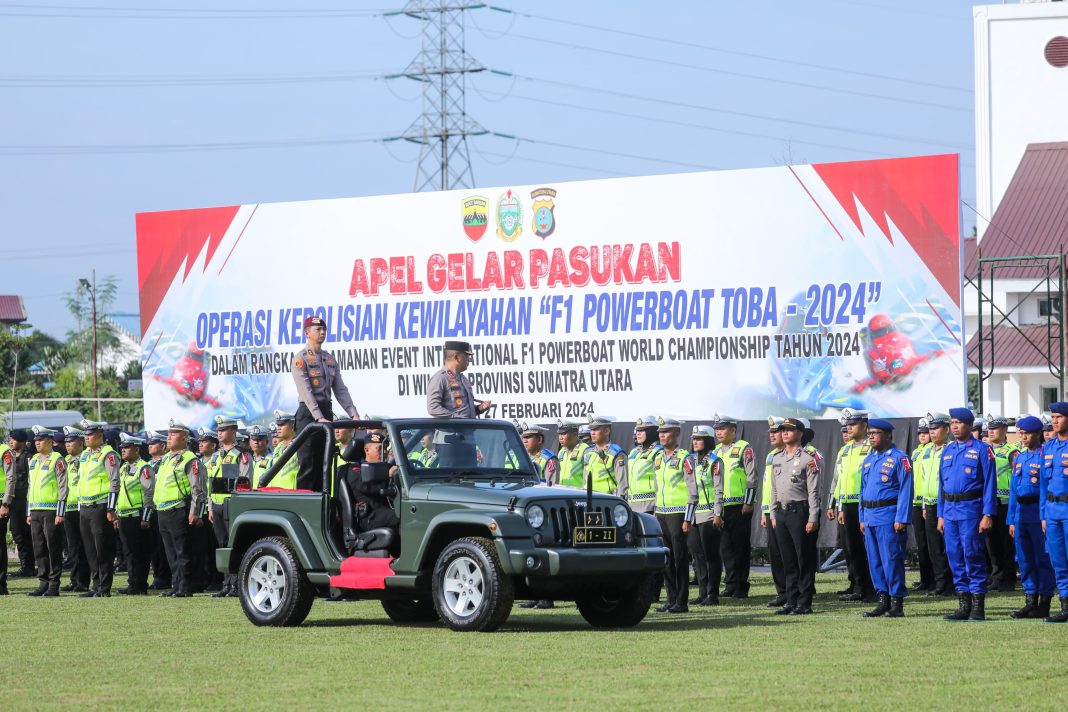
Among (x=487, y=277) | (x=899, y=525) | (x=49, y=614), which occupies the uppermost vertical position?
Answer: (x=487, y=277)

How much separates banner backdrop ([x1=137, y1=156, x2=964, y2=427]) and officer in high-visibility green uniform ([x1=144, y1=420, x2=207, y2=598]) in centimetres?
613

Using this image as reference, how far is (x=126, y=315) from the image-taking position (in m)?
140

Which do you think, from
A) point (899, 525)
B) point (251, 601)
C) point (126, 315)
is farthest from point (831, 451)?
point (126, 315)

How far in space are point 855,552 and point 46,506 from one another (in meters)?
10.1

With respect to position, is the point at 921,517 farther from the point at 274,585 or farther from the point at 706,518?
the point at 274,585

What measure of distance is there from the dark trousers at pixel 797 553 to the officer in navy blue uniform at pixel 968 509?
142 cm

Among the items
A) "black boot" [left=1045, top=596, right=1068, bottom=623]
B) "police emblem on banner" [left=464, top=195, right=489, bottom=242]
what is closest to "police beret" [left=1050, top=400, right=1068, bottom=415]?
"black boot" [left=1045, top=596, right=1068, bottom=623]

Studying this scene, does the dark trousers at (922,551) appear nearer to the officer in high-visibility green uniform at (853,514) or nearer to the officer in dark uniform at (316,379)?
the officer in high-visibility green uniform at (853,514)

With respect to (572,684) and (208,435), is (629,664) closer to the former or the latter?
(572,684)

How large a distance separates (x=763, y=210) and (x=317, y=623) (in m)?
10.0

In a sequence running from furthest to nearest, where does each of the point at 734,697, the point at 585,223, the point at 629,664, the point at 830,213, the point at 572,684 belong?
the point at 585,223, the point at 830,213, the point at 629,664, the point at 572,684, the point at 734,697

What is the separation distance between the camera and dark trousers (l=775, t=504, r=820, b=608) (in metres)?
15.1

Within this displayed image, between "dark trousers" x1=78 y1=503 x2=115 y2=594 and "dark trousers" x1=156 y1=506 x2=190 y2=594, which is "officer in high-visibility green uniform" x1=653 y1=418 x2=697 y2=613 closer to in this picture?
"dark trousers" x1=156 y1=506 x2=190 y2=594

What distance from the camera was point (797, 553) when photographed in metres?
15.3
